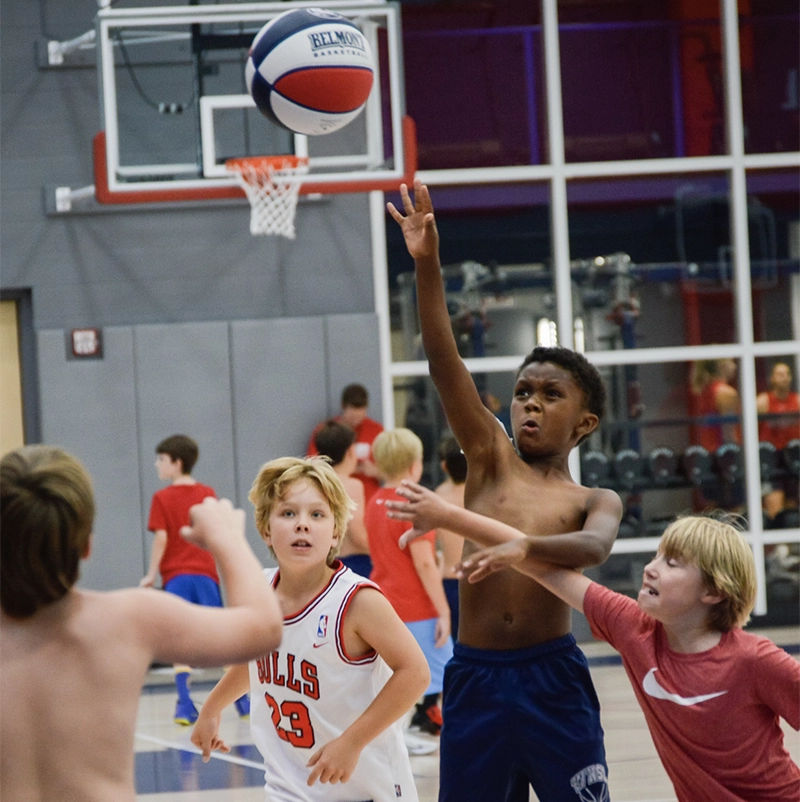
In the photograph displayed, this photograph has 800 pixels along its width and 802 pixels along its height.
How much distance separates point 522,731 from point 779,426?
6947 mm

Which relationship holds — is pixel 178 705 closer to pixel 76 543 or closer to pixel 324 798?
pixel 324 798

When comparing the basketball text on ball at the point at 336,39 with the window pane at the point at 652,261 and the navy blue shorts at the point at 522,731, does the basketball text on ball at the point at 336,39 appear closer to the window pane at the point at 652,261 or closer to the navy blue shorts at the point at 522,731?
the window pane at the point at 652,261

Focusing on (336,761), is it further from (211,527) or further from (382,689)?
(211,527)

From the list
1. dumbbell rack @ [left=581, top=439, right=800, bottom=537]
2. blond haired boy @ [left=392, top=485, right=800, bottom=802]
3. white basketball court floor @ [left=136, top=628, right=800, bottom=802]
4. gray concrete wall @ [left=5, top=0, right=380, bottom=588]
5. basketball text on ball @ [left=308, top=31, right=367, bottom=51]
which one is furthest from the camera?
dumbbell rack @ [left=581, top=439, right=800, bottom=537]

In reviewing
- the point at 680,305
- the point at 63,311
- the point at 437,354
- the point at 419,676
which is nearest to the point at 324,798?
the point at 419,676

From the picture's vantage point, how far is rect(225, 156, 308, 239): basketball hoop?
7.25 m

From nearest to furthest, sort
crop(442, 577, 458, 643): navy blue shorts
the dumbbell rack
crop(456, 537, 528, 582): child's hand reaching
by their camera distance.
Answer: crop(456, 537, 528, 582): child's hand reaching
crop(442, 577, 458, 643): navy blue shorts
the dumbbell rack

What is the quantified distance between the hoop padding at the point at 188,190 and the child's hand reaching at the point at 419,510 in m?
5.03

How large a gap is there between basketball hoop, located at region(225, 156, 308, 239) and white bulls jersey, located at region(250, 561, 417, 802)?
15.7 ft

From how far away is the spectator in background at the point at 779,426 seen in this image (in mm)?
9062

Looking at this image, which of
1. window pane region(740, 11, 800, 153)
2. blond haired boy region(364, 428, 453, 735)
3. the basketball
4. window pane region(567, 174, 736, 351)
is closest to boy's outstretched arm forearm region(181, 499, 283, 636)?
blond haired boy region(364, 428, 453, 735)

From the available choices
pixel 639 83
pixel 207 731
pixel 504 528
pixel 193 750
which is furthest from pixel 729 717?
pixel 639 83

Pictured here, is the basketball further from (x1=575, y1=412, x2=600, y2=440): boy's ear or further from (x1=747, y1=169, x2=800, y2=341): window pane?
(x1=747, y1=169, x2=800, y2=341): window pane

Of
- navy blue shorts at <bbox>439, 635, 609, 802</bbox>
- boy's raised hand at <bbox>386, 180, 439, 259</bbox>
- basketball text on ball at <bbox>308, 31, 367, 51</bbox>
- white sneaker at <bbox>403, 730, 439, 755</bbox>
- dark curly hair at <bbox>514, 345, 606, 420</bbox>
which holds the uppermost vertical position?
basketball text on ball at <bbox>308, 31, 367, 51</bbox>
